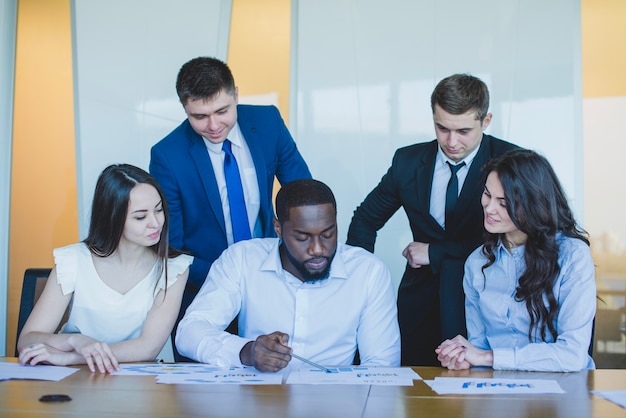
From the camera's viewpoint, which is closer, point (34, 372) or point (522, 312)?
point (34, 372)

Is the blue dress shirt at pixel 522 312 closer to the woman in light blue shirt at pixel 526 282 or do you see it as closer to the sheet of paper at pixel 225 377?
the woman in light blue shirt at pixel 526 282

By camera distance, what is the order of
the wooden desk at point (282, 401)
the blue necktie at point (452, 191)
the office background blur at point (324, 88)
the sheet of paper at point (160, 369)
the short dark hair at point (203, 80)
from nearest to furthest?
the wooden desk at point (282, 401) < the sheet of paper at point (160, 369) < the short dark hair at point (203, 80) < the blue necktie at point (452, 191) < the office background blur at point (324, 88)

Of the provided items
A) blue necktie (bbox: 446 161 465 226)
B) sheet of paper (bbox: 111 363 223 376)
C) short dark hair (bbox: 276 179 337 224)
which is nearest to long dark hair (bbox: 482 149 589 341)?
blue necktie (bbox: 446 161 465 226)

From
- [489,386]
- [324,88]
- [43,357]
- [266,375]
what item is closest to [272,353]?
[266,375]

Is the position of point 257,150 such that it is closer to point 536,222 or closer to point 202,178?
point 202,178

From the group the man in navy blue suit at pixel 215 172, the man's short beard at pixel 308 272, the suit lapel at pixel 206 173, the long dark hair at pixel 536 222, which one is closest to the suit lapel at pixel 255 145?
the man in navy blue suit at pixel 215 172

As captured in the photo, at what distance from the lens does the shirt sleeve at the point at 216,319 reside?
2447mm

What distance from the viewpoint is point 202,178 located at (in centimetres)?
325

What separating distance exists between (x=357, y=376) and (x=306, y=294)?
21.4 inches

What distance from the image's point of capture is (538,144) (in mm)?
4293

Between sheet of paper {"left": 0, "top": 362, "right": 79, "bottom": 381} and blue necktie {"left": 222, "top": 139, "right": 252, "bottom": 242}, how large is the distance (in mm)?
1107

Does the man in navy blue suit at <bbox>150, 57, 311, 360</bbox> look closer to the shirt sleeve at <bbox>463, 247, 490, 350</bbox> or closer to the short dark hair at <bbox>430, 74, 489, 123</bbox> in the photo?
the short dark hair at <bbox>430, 74, 489, 123</bbox>

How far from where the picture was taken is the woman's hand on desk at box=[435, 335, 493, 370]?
2340 millimetres

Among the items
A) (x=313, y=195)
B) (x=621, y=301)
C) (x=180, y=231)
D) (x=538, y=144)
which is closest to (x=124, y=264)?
(x=180, y=231)
